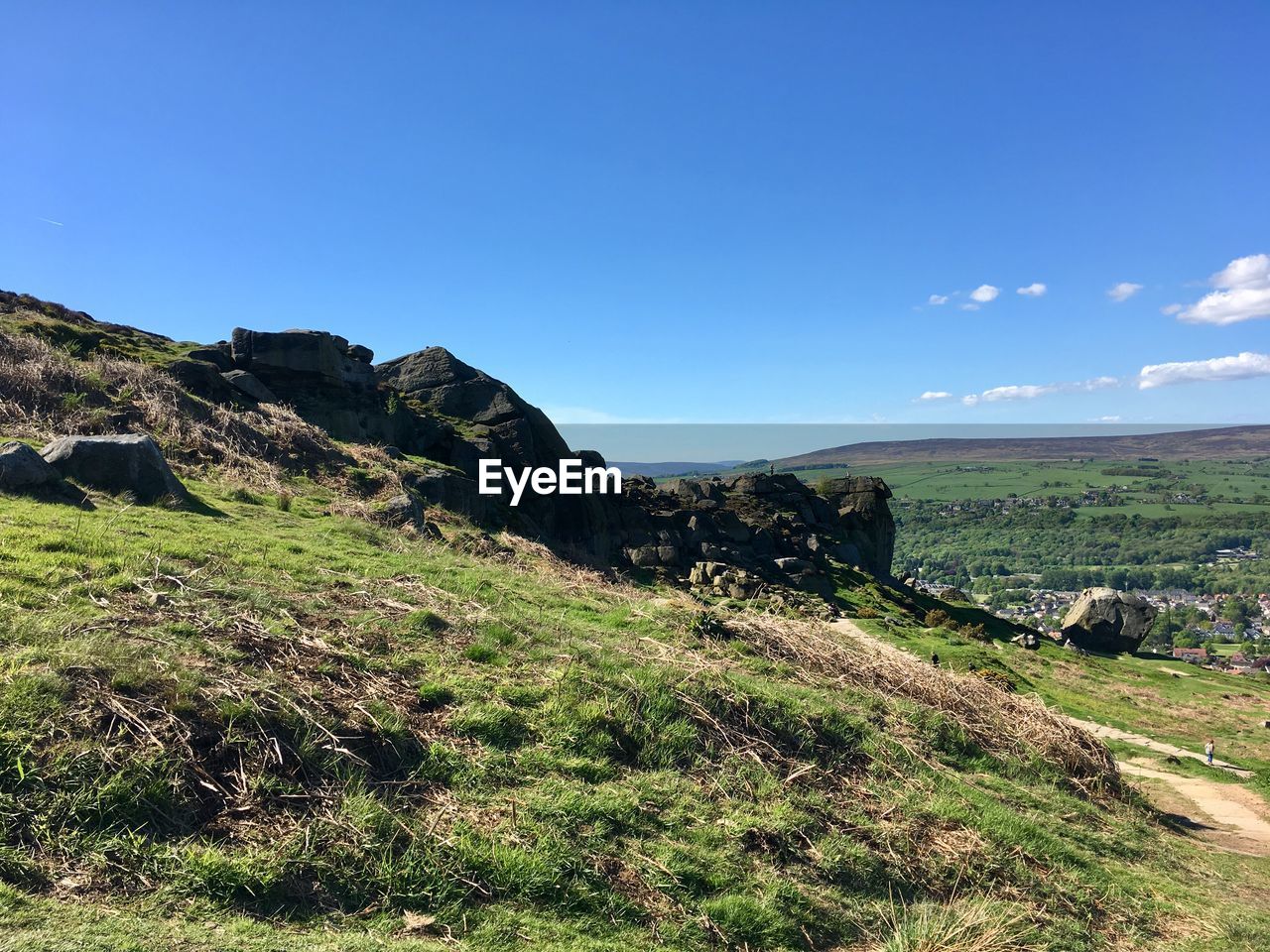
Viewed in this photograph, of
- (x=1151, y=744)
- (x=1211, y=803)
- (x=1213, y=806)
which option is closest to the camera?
(x=1213, y=806)

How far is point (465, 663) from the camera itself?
8.01 m

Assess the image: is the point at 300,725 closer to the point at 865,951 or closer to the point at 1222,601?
the point at 865,951

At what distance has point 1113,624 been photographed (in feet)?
131

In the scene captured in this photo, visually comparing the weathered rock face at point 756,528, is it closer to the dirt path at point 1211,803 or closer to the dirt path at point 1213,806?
the dirt path at point 1211,803

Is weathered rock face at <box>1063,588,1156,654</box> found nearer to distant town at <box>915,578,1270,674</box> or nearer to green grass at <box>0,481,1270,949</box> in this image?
distant town at <box>915,578,1270,674</box>

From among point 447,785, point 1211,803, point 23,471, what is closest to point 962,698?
point 1211,803

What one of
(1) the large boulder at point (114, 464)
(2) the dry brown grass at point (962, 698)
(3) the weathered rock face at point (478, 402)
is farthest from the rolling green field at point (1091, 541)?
(1) the large boulder at point (114, 464)

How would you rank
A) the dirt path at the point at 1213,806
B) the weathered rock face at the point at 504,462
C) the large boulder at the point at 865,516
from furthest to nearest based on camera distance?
1. the large boulder at the point at 865,516
2. the weathered rock face at the point at 504,462
3. the dirt path at the point at 1213,806

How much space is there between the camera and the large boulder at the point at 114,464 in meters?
12.1

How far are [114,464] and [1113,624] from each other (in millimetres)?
48161

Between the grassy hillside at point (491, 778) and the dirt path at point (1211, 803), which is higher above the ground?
the grassy hillside at point (491, 778)

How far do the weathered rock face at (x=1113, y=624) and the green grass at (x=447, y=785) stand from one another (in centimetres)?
3627

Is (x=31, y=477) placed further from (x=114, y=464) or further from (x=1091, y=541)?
(x=1091, y=541)


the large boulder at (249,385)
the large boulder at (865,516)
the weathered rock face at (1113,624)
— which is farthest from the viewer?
the large boulder at (865,516)
